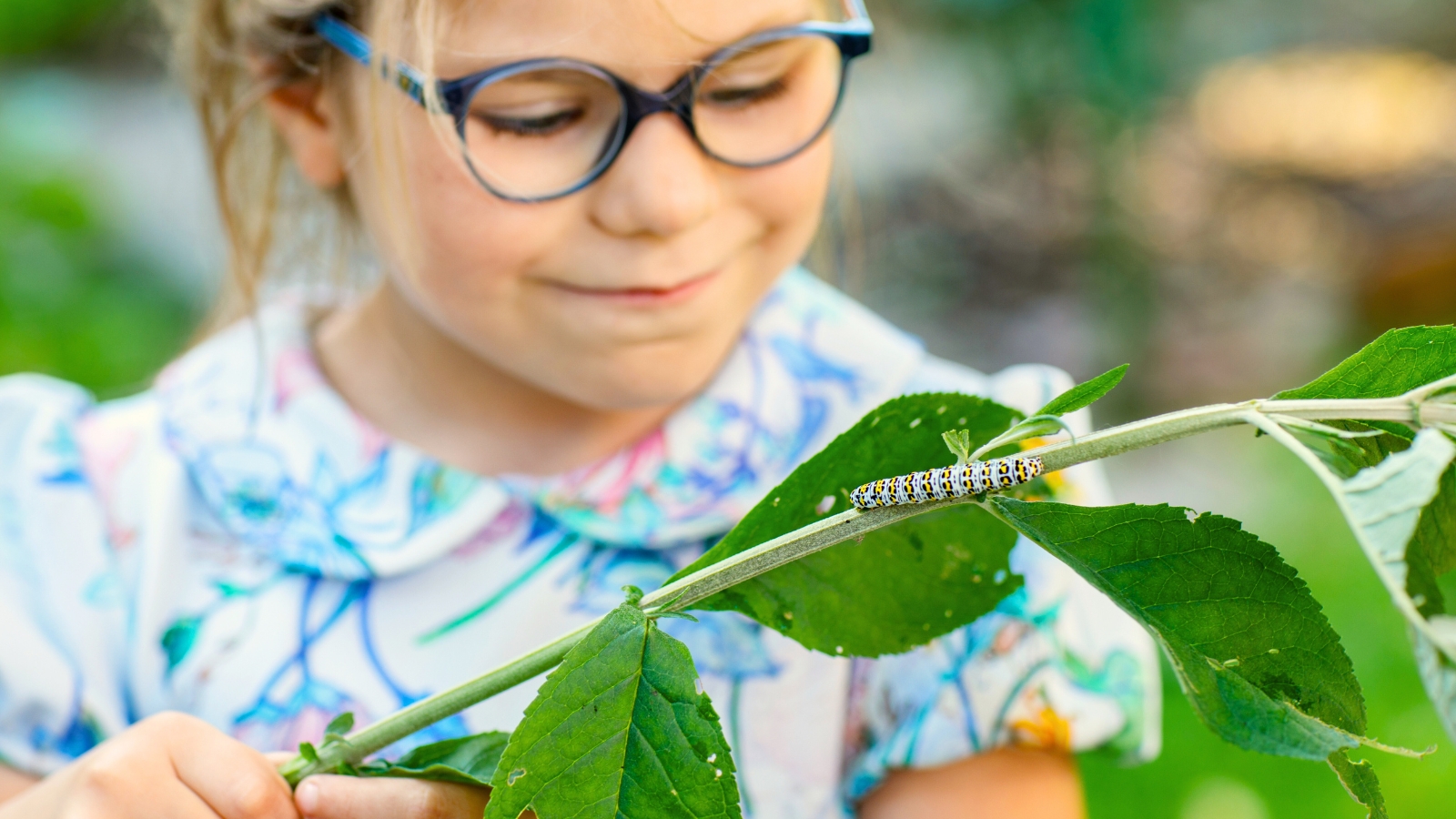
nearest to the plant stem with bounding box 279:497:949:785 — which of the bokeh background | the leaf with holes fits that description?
the leaf with holes

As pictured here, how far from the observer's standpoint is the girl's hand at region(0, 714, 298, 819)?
599 millimetres

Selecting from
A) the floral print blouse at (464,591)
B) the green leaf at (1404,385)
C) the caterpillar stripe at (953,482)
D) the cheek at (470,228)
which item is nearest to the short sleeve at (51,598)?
the floral print blouse at (464,591)

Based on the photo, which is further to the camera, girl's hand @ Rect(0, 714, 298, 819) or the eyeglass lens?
the eyeglass lens

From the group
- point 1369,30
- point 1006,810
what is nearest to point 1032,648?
point 1006,810

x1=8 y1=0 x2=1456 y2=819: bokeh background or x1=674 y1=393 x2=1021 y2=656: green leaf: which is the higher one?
x1=8 y1=0 x2=1456 y2=819: bokeh background

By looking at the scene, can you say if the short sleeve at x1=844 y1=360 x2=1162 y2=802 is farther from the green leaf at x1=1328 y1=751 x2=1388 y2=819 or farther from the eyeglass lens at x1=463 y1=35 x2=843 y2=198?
the green leaf at x1=1328 y1=751 x2=1388 y2=819

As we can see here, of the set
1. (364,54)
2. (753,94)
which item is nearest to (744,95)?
(753,94)

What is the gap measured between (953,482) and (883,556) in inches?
5.8

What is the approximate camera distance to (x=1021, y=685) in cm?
89

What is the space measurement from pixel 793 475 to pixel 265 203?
79 centimetres

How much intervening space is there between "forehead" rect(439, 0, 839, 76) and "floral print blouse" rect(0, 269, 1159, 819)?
0.31 m

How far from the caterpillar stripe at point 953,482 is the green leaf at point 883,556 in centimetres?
6

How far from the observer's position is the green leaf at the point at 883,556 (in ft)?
1.64

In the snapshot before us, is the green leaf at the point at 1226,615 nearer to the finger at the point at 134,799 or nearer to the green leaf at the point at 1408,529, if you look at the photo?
the green leaf at the point at 1408,529
